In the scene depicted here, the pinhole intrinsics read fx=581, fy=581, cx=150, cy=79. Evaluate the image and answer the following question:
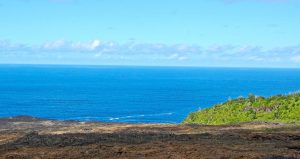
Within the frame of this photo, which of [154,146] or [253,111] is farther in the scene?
[253,111]

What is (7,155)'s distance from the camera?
77.0ft

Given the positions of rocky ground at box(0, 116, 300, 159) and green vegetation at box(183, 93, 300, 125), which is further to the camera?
green vegetation at box(183, 93, 300, 125)

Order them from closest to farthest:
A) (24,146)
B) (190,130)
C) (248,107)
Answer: (24,146), (190,130), (248,107)

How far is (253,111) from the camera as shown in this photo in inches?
1889

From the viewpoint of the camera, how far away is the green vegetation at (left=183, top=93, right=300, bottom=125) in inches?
1791

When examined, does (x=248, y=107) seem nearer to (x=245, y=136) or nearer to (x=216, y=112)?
(x=216, y=112)

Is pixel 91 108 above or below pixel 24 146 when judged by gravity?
below

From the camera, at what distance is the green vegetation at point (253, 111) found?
45.5 meters

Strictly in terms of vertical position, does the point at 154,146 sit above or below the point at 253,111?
above

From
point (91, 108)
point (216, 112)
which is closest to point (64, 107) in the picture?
point (91, 108)

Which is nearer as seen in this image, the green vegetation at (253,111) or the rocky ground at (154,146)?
the rocky ground at (154,146)

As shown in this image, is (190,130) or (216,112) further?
(216,112)

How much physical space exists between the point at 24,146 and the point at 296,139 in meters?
13.4

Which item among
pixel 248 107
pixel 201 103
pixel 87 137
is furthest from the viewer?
pixel 201 103
